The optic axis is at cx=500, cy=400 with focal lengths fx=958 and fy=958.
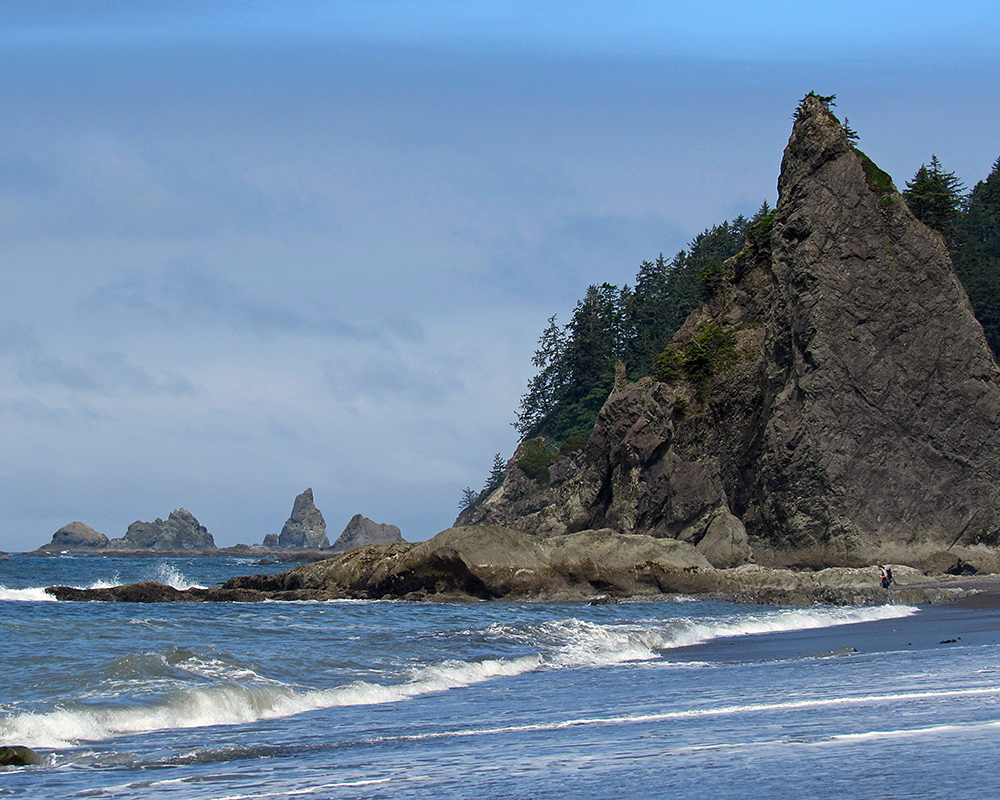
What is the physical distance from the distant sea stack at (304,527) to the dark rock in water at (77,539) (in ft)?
109

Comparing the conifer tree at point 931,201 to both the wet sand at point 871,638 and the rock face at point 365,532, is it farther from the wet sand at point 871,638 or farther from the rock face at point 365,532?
the rock face at point 365,532

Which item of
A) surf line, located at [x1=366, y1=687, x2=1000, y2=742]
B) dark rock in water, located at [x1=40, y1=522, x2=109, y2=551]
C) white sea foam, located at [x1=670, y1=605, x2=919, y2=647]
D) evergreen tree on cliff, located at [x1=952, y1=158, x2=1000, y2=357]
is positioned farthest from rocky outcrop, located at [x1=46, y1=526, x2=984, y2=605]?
dark rock in water, located at [x1=40, y1=522, x2=109, y2=551]

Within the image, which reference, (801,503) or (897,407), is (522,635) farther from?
(897,407)

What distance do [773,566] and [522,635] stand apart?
24.6m

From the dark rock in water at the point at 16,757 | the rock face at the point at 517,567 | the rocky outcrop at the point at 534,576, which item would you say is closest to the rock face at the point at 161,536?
the rocky outcrop at the point at 534,576

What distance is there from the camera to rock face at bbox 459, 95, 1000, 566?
4138 cm

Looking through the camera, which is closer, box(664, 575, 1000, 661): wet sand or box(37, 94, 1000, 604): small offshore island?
box(664, 575, 1000, 661): wet sand

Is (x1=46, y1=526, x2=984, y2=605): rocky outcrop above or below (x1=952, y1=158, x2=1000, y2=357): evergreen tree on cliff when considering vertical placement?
below

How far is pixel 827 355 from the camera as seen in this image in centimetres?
4284

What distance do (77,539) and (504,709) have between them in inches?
7334

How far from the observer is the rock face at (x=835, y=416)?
41375mm

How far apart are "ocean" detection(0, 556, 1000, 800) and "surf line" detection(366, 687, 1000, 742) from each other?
46 mm

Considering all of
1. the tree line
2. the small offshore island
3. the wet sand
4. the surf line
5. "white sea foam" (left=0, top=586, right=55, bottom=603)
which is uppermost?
the tree line

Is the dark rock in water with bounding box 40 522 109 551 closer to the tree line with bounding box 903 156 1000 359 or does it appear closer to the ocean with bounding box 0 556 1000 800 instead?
the tree line with bounding box 903 156 1000 359
